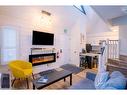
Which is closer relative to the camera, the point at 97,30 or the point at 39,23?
the point at 39,23

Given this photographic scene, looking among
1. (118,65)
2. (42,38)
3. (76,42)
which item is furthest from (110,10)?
(76,42)

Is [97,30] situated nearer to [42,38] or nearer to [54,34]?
[54,34]

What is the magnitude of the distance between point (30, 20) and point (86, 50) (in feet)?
13.1

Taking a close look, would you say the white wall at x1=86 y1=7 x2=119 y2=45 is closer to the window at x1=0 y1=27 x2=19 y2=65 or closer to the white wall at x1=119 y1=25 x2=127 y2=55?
the white wall at x1=119 y1=25 x2=127 y2=55

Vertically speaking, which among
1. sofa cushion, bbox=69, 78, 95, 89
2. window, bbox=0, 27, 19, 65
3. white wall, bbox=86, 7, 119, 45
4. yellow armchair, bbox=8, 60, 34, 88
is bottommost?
sofa cushion, bbox=69, 78, 95, 89

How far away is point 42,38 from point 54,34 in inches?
32.1

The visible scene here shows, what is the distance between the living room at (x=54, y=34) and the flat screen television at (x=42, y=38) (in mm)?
64

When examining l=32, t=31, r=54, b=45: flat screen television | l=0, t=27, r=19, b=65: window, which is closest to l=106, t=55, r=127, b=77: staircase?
l=32, t=31, r=54, b=45: flat screen television

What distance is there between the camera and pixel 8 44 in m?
4.04

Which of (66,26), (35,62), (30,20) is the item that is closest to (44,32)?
(30,20)

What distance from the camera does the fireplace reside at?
15.7 ft

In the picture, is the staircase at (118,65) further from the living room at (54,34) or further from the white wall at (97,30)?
the white wall at (97,30)

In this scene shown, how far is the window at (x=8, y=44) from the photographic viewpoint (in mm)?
3885

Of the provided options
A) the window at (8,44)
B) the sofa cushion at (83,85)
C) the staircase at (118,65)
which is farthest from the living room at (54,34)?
the staircase at (118,65)
